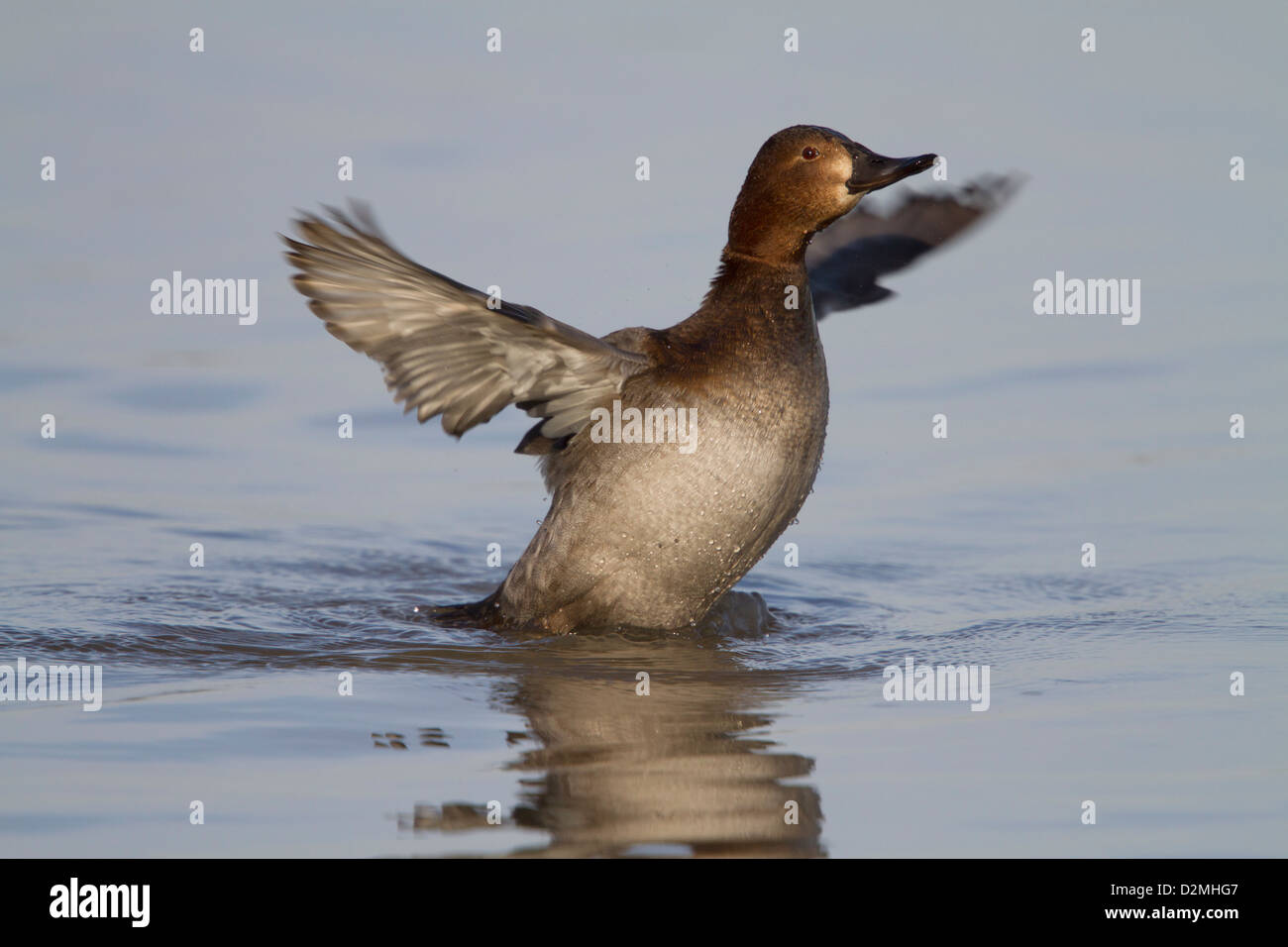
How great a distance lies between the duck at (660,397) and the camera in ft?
22.7

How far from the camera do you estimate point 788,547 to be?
941 centimetres

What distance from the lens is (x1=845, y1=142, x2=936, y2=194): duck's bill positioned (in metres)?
7.23

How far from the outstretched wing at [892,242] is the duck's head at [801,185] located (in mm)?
1277

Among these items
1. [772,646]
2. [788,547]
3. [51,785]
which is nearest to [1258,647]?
[772,646]

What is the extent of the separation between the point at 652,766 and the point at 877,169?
2.97 meters

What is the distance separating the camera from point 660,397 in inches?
282

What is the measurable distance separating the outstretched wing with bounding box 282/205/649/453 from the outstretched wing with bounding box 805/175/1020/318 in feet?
6.35
